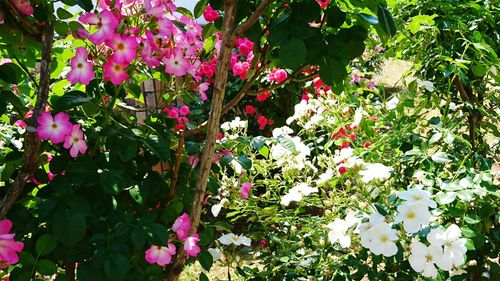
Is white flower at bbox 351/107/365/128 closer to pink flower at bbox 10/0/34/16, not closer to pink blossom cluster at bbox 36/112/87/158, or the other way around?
pink blossom cluster at bbox 36/112/87/158

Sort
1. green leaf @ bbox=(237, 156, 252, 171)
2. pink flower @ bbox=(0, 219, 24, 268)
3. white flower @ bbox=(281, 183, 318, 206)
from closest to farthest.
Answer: pink flower @ bbox=(0, 219, 24, 268)
green leaf @ bbox=(237, 156, 252, 171)
white flower @ bbox=(281, 183, 318, 206)

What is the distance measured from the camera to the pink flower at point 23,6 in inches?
47.5

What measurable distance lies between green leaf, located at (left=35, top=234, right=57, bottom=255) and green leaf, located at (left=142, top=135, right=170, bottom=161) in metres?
0.30

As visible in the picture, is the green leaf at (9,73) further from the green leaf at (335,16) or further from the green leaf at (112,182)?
the green leaf at (335,16)

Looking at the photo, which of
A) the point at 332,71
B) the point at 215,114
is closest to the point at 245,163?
the point at 215,114

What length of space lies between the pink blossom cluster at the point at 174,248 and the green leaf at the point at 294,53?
1.62 feet

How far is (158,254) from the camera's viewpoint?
52.1 inches

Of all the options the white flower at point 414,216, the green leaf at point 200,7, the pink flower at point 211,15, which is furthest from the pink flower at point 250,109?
the white flower at point 414,216

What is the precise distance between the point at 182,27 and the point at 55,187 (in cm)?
51

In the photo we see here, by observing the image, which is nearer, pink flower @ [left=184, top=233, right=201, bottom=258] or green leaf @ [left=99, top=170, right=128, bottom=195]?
green leaf @ [left=99, top=170, right=128, bottom=195]

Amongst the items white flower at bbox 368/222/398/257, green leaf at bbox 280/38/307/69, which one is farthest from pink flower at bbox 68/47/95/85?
white flower at bbox 368/222/398/257

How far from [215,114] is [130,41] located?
0.86 ft

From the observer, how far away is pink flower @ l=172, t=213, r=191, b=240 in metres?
1.36

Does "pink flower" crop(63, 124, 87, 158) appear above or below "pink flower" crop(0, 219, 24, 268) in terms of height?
above
